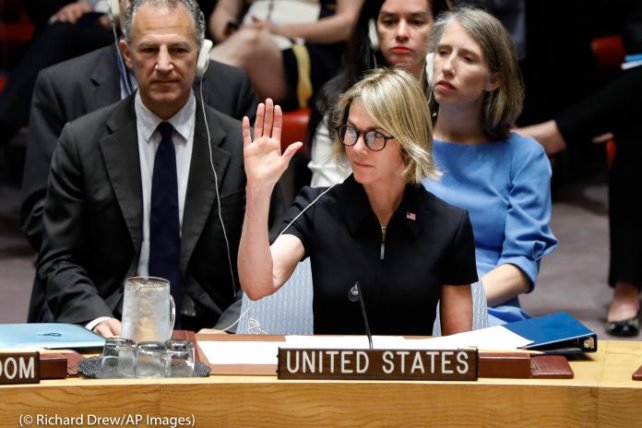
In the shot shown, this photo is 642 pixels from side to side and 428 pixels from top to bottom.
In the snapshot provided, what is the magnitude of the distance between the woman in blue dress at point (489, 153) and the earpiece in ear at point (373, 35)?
392mm

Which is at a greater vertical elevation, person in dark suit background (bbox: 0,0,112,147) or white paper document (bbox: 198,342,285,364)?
person in dark suit background (bbox: 0,0,112,147)

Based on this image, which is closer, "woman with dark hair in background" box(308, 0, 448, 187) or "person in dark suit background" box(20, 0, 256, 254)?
"person in dark suit background" box(20, 0, 256, 254)

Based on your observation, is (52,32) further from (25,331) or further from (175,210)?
(25,331)

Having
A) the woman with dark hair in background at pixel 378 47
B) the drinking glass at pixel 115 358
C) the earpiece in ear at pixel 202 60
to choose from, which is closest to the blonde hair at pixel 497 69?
the woman with dark hair in background at pixel 378 47

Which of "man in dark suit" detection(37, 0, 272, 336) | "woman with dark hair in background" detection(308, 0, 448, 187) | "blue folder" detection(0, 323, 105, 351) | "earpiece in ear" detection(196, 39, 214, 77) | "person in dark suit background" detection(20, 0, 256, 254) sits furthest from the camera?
"woman with dark hair in background" detection(308, 0, 448, 187)

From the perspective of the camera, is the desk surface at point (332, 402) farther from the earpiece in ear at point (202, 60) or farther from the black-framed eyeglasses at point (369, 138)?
the earpiece in ear at point (202, 60)

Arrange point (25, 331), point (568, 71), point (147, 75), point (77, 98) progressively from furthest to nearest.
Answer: point (568, 71), point (77, 98), point (147, 75), point (25, 331)

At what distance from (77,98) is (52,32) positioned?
1434 millimetres

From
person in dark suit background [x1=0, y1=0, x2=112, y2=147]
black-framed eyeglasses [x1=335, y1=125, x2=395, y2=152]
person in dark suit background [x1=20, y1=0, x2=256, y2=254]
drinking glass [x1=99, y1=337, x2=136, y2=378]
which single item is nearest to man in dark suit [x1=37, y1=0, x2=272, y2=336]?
person in dark suit background [x1=20, y1=0, x2=256, y2=254]

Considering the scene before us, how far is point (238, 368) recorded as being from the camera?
244 cm

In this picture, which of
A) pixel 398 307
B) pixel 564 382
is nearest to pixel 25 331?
pixel 398 307

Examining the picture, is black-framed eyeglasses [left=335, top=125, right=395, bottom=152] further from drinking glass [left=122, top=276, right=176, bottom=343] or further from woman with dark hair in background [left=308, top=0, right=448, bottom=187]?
woman with dark hair in background [left=308, top=0, right=448, bottom=187]

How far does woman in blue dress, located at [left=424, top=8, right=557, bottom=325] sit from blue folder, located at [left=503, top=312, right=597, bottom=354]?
0.82 metres

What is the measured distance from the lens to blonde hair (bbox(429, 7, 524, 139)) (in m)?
3.59
